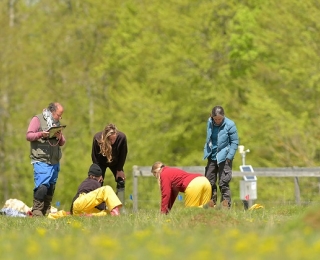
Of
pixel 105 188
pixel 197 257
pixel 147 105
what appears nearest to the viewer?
pixel 197 257

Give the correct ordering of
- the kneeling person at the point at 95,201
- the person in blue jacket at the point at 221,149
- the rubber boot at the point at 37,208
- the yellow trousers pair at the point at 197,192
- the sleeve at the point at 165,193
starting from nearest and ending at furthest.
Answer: the sleeve at the point at 165,193
the yellow trousers pair at the point at 197,192
the kneeling person at the point at 95,201
the person in blue jacket at the point at 221,149
the rubber boot at the point at 37,208

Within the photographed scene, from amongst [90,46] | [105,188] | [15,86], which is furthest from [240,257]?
Answer: [90,46]

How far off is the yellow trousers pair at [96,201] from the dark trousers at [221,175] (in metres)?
1.89

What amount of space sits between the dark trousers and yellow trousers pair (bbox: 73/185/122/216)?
1889 mm

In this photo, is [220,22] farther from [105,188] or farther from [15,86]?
[105,188]

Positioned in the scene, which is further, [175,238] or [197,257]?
[175,238]

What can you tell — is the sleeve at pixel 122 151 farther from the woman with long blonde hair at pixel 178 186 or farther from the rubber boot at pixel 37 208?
the woman with long blonde hair at pixel 178 186

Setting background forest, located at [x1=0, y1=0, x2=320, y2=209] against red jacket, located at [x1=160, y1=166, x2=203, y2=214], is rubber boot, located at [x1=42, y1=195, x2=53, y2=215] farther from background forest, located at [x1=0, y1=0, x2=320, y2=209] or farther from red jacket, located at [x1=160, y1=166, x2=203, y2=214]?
background forest, located at [x1=0, y1=0, x2=320, y2=209]

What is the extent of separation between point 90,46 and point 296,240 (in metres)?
36.2

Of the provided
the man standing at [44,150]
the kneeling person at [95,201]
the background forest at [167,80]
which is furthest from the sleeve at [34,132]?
the background forest at [167,80]

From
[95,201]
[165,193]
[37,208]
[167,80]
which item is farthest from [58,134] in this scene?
[167,80]

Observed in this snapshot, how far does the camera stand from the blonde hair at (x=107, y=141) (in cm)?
1558

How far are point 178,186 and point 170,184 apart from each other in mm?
178

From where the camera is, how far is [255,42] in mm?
33531
